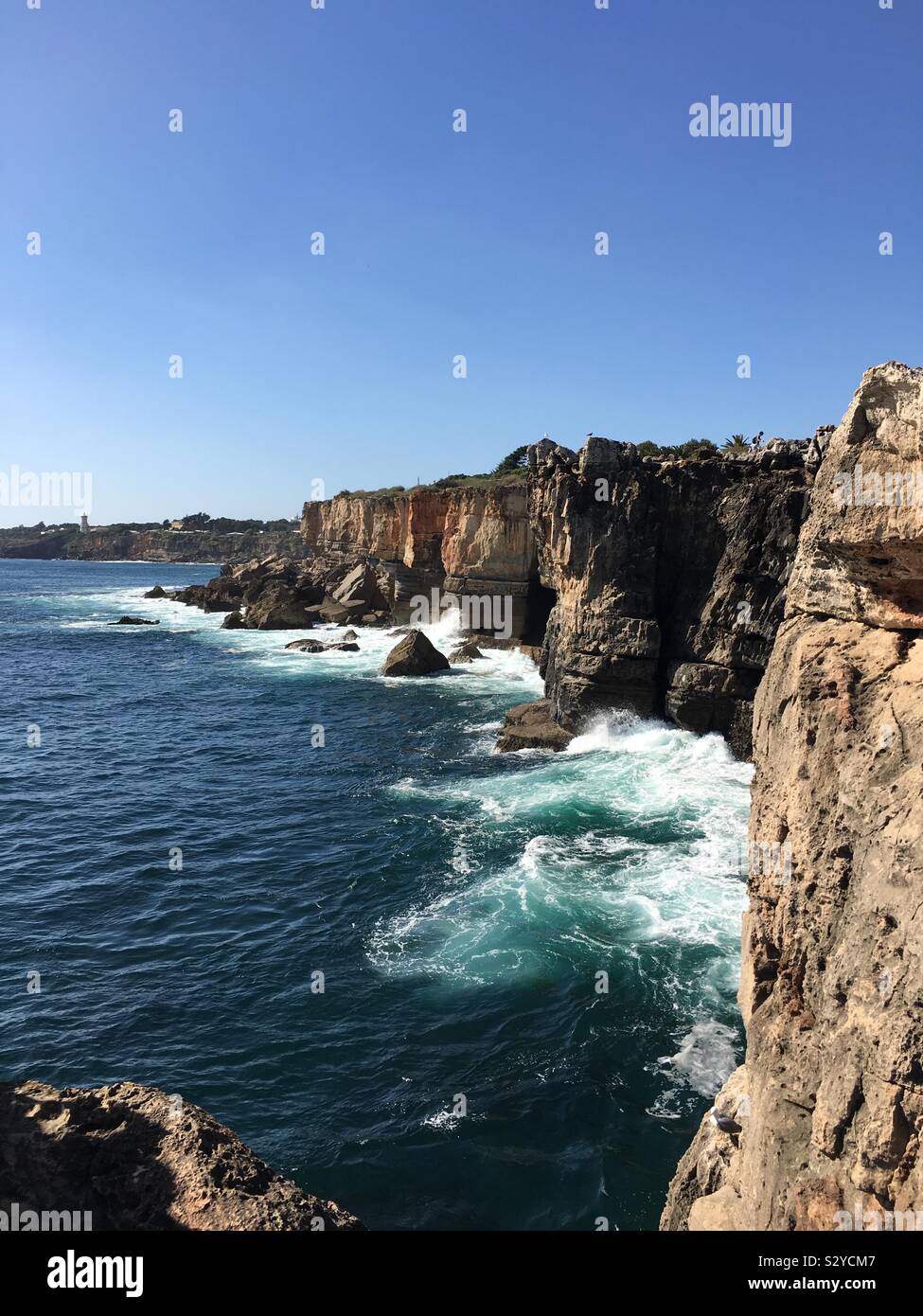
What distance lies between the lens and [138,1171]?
6.63 m

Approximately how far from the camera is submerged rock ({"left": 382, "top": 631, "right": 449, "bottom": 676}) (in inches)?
2115

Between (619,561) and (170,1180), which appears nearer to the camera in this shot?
(170,1180)

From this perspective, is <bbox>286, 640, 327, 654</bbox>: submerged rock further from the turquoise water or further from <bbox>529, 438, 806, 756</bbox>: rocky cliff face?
<bbox>529, 438, 806, 756</bbox>: rocky cliff face

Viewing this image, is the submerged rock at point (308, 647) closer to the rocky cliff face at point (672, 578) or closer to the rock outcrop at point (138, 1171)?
the rocky cliff face at point (672, 578)

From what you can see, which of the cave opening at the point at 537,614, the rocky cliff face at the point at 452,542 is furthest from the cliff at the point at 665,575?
the cave opening at the point at 537,614

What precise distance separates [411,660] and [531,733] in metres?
18.4

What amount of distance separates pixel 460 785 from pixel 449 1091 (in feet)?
56.1

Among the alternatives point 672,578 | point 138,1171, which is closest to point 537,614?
point 672,578

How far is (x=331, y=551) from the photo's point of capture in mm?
104062

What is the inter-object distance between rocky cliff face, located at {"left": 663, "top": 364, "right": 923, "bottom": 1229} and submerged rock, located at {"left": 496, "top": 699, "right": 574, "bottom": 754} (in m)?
27.3

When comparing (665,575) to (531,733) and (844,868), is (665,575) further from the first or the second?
(844,868)

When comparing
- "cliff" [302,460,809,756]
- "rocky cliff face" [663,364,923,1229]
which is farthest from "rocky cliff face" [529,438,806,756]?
"rocky cliff face" [663,364,923,1229]

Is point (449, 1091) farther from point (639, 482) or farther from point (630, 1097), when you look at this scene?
point (639, 482)
